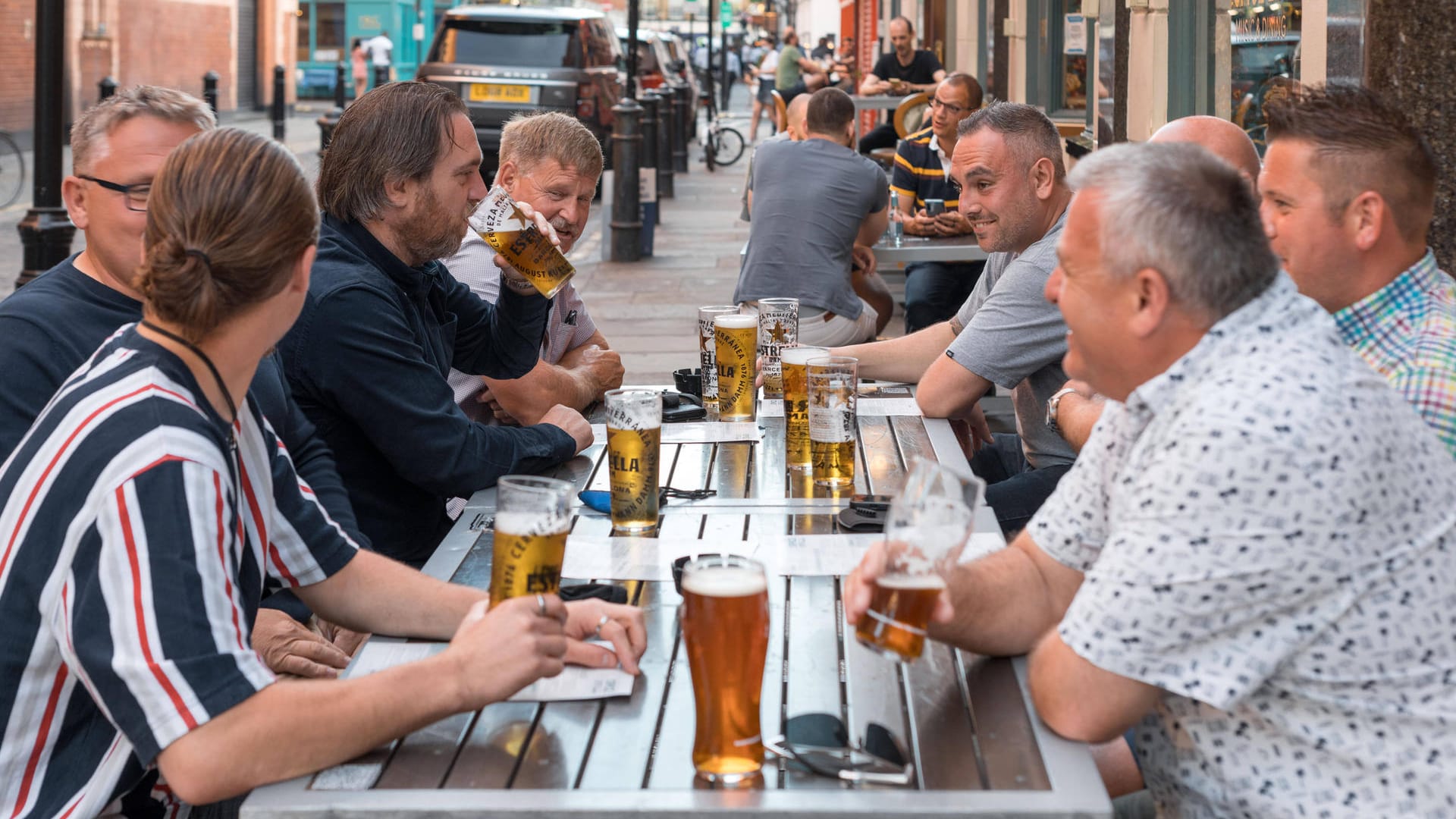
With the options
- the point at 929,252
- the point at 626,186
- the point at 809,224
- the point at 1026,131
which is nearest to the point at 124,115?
the point at 1026,131

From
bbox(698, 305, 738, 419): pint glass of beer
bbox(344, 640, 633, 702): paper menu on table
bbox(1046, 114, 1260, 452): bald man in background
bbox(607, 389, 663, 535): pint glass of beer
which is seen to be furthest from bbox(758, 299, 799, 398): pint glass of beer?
bbox(344, 640, 633, 702): paper menu on table

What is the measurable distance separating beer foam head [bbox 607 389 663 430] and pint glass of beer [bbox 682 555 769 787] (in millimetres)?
913

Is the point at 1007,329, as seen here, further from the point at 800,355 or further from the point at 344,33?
the point at 344,33

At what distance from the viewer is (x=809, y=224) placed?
6441 millimetres

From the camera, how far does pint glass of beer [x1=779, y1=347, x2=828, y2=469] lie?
3133mm

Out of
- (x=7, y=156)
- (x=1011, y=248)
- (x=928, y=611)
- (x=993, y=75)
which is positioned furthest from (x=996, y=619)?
(x=7, y=156)

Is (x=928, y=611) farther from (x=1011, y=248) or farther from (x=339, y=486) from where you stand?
(x=1011, y=248)

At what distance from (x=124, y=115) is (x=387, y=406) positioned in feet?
2.41

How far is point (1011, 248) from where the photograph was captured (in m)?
4.24

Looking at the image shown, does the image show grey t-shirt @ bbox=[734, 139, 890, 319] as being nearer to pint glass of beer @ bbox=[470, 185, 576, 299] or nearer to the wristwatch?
the wristwatch

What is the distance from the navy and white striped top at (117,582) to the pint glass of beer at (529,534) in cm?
32

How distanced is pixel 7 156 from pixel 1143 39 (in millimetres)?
14908

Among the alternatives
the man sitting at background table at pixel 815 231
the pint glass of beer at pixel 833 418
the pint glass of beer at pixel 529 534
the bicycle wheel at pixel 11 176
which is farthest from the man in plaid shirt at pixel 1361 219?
the bicycle wheel at pixel 11 176

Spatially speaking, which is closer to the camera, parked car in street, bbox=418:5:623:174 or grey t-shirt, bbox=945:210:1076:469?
grey t-shirt, bbox=945:210:1076:469
